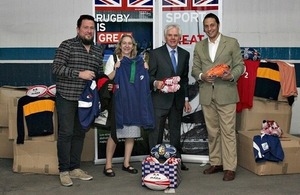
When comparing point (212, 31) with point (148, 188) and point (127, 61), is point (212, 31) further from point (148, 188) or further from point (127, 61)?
point (148, 188)

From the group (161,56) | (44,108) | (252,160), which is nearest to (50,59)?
(44,108)

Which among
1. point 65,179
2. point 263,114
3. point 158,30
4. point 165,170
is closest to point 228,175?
point 165,170

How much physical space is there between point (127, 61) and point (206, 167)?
5.06 ft

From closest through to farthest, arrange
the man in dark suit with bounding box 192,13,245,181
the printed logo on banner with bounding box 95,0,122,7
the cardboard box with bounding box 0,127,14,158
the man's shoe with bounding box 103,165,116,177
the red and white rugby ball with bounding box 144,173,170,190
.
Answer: the red and white rugby ball with bounding box 144,173,170,190, the man in dark suit with bounding box 192,13,245,181, the man's shoe with bounding box 103,165,116,177, the printed logo on banner with bounding box 95,0,122,7, the cardboard box with bounding box 0,127,14,158

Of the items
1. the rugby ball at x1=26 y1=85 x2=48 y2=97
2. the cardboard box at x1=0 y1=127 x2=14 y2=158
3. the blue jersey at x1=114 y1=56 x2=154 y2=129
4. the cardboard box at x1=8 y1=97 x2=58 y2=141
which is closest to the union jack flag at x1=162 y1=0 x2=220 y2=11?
the blue jersey at x1=114 y1=56 x2=154 y2=129

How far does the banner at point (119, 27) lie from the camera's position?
5840 mm

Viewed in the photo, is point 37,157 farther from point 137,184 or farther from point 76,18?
point 76,18

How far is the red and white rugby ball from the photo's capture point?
4930 millimetres

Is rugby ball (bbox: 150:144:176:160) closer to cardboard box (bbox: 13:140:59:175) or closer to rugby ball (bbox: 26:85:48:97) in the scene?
cardboard box (bbox: 13:140:59:175)

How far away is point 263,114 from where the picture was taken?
6027mm

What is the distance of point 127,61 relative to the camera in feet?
17.3

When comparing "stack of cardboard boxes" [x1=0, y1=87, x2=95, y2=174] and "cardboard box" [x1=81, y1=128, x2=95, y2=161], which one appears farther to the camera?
"cardboard box" [x1=81, y1=128, x2=95, y2=161]

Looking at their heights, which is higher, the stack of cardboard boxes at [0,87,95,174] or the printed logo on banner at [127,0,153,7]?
the printed logo on banner at [127,0,153,7]

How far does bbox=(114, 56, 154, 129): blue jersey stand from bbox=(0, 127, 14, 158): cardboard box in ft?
5.40
